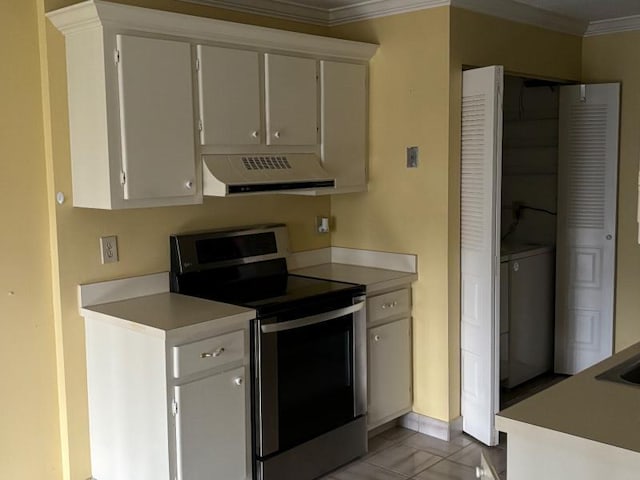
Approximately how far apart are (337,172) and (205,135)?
88 cm

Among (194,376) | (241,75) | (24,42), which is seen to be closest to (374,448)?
(194,376)

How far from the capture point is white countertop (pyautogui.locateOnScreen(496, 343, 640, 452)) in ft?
5.52

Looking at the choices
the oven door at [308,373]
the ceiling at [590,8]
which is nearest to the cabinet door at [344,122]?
the oven door at [308,373]

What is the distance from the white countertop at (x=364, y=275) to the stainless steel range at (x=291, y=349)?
0.44 ft

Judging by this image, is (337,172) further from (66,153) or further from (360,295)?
(66,153)

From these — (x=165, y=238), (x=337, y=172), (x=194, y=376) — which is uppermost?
(x=337, y=172)

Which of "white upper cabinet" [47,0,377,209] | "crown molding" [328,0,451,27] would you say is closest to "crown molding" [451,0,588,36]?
"crown molding" [328,0,451,27]

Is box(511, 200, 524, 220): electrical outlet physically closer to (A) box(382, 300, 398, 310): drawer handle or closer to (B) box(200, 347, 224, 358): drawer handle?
(A) box(382, 300, 398, 310): drawer handle

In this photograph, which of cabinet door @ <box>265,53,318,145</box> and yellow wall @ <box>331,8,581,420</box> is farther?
yellow wall @ <box>331,8,581,420</box>

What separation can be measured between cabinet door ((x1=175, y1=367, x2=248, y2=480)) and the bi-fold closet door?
1357mm

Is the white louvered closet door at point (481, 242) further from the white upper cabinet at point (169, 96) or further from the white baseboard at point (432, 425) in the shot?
the white upper cabinet at point (169, 96)

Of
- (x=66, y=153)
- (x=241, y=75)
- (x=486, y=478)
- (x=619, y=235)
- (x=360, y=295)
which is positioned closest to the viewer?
(x=486, y=478)

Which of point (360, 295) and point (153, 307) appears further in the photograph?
point (360, 295)

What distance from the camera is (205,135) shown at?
10.4 feet
